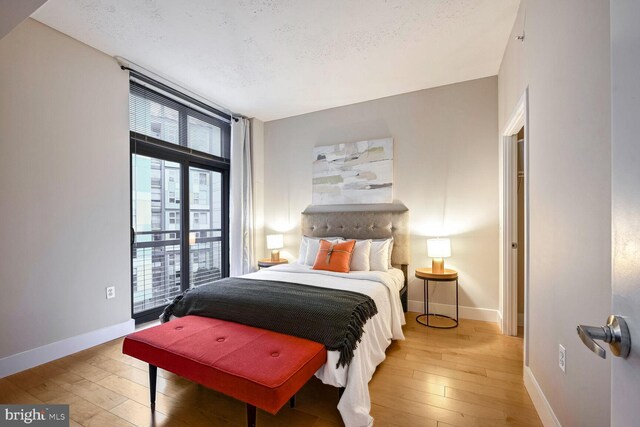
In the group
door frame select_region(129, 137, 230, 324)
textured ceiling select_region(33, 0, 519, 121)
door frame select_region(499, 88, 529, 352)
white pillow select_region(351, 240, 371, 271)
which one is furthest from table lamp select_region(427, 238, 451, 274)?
door frame select_region(129, 137, 230, 324)

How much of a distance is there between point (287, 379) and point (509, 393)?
1.57 metres

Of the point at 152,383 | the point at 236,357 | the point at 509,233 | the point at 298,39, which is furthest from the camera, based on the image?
the point at 509,233

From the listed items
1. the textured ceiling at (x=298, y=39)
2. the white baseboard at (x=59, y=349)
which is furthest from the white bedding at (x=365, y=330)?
the textured ceiling at (x=298, y=39)

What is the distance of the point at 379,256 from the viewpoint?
3215 millimetres

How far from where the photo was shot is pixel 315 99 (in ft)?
12.4

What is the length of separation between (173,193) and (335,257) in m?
2.20

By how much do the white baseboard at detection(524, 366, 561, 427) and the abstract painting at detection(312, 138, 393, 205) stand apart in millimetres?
2223

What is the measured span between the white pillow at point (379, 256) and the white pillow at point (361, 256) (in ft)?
0.23

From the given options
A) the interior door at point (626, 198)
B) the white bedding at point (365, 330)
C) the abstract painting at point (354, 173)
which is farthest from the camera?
the abstract painting at point (354, 173)

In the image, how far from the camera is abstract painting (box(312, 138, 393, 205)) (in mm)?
3648

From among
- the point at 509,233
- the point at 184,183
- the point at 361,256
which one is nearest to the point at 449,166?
the point at 509,233

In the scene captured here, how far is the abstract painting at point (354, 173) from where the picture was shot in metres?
3.65

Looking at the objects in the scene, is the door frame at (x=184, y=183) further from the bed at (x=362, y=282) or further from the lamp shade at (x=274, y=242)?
the bed at (x=362, y=282)

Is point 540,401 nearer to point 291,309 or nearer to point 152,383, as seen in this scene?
point 291,309
